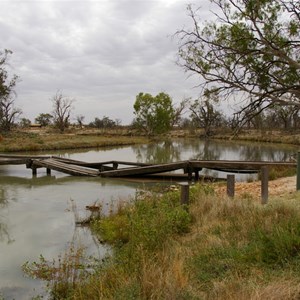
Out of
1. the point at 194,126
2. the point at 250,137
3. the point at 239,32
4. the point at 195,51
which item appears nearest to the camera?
the point at 239,32

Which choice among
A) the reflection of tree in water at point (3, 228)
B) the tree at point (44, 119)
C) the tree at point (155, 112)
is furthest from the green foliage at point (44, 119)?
the reflection of tree in water at point (3, 228)

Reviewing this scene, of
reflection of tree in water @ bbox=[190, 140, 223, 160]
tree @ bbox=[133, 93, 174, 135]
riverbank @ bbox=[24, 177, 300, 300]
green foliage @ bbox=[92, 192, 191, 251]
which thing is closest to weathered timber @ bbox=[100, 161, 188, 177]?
green foliage @ bbox=[92, 192, 191, 251]

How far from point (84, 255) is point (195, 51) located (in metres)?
8.55

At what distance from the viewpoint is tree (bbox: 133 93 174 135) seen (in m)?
65.8

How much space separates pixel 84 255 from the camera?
21.1ft

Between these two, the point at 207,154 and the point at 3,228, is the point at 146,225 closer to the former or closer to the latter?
the point at 3,228

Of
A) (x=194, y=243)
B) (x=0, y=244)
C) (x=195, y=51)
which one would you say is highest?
(x=195, y=51)

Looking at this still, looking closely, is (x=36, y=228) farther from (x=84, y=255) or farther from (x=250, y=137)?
(x=250, y=137)

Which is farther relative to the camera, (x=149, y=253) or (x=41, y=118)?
(x=41, y=118)

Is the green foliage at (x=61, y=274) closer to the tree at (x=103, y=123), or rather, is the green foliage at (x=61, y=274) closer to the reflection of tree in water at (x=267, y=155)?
the reflection of tree in water at (x=267, y=155)

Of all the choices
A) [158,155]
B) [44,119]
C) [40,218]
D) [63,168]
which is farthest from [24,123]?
[40,218]

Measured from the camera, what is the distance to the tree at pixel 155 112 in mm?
65750

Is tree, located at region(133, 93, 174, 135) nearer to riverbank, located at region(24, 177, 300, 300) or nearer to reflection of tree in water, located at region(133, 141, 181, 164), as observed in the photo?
reflection of tree in water, located at region(133, 141, 181, 164)

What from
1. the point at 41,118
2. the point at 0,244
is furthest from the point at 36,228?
the point at 41,118
